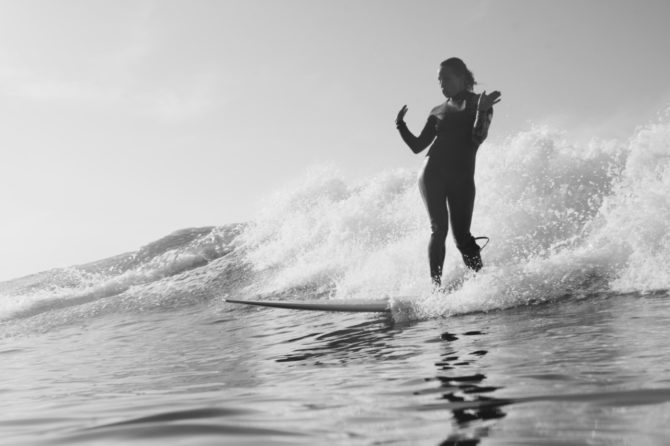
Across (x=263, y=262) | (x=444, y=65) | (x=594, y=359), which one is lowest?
(x=594, y=359)

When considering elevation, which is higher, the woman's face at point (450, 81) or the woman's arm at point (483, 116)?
the woman's face at point (450, 81)

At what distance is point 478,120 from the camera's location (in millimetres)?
4281

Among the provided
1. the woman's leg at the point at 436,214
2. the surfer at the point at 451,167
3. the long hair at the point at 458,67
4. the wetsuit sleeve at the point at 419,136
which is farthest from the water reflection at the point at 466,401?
the long hair at the point at 458,67

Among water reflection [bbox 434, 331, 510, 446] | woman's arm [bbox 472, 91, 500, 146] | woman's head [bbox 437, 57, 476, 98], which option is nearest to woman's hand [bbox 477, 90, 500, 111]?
woman's arm [bbox 472, 91, 500, 146]

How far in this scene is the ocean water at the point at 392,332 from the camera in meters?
1.48

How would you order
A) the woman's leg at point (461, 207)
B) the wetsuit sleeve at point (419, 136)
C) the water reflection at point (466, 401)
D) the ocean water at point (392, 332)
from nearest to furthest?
the water reflection at point (466, 401) → the ocean water at point (392, 332) → the woman's leg at point (461, 207) → the wetsuit sleeve at point (419, 136)

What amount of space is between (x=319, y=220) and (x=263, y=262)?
1354mm

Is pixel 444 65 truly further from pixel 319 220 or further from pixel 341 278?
pixel 319 220

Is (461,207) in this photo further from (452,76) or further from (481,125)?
(452,76)

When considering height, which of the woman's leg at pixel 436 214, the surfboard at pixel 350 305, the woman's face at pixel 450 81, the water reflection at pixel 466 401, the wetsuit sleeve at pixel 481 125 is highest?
the woman's face at pixel 450 81

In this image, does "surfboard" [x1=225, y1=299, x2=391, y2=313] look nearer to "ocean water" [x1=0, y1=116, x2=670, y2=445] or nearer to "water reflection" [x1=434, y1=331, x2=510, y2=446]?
"ocean water" [x1=0, y1=116, x2=670, y2=445]

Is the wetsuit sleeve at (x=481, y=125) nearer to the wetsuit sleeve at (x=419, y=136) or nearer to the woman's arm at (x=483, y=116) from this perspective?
the woman's arm at (x=483, y=116)

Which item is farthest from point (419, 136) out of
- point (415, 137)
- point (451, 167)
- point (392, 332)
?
point (392, 332)

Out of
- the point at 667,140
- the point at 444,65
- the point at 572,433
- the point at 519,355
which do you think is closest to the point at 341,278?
the point at 444,65
